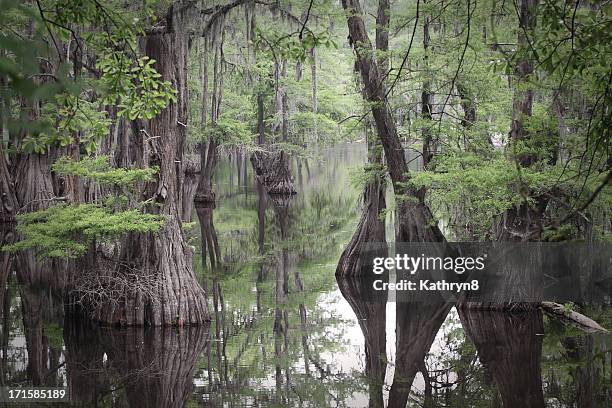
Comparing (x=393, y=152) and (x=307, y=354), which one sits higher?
(x=393, y=152)

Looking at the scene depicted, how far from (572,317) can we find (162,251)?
202 inches

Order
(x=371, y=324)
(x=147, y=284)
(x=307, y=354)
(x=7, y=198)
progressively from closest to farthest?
1. (x=307, y=354)
2. (x=147, y=284)
3. (x=371, y=324)
4. (x=7, y=198)

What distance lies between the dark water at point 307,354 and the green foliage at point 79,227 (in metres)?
0.99

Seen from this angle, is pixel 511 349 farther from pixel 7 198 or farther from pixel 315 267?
pixel 7 198

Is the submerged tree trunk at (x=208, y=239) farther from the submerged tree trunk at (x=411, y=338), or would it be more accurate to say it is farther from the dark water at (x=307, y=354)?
the submerged tree trunk at (x=411, y=338)

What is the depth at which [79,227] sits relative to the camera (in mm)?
8953

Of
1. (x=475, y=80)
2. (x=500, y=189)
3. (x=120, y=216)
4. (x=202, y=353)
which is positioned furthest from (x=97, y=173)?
(x=475, y=80)

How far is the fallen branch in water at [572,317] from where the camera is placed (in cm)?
915

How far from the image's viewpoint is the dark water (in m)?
6.88

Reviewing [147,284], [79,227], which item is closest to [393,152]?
[147,284]

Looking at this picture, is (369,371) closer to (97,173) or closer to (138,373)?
(138,373)

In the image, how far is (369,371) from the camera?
788 centimetres

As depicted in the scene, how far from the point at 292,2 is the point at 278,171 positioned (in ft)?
37.9

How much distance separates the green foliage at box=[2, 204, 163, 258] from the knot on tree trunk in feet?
50.9
